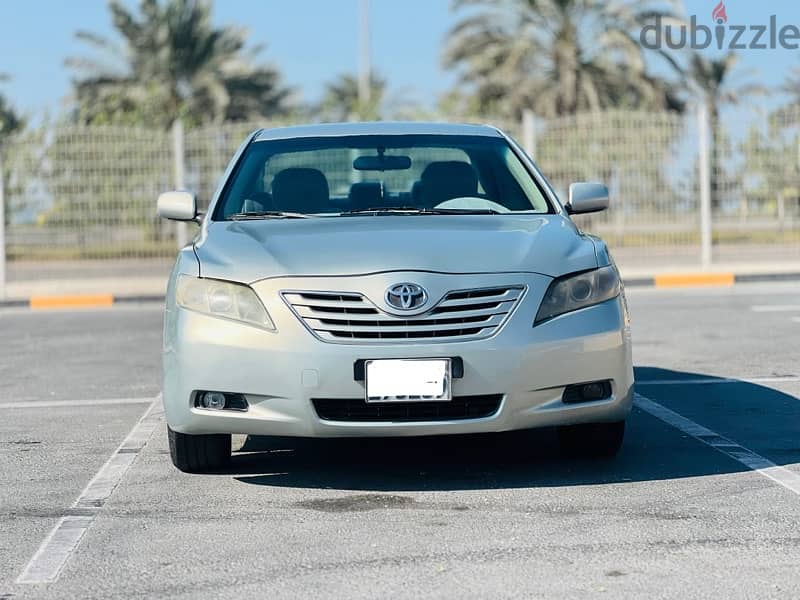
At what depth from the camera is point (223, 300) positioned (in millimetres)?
5297

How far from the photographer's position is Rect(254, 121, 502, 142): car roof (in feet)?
22.9

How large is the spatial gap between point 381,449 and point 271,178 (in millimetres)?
1439

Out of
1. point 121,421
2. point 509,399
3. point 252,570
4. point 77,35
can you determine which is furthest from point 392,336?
point 77,35

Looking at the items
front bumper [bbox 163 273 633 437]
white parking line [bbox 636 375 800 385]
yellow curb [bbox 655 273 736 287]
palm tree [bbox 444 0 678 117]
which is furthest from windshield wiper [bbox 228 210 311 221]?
palm tree [bbox 444 0 678 117]

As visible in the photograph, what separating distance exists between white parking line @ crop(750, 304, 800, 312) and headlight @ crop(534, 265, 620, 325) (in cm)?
819

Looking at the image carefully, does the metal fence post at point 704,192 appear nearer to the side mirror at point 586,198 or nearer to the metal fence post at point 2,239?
the metal fence post at point 2,239

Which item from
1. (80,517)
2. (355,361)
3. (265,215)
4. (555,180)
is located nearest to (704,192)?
(555,180)

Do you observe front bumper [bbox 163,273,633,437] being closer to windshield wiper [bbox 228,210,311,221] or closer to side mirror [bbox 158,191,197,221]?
windshield wiper [bbox 228,210,311,221]

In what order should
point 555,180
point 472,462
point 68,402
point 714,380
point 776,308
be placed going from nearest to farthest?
point 472,462 < point 68,402 < point 714,380 < point 776,308 < point 555,180

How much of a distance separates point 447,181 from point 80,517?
101 inches

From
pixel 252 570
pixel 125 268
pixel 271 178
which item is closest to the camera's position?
pixel 252 570

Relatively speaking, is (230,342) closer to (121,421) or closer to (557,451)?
(557,451)

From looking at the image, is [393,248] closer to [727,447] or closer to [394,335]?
[394,335]

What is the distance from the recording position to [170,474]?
576 cm
